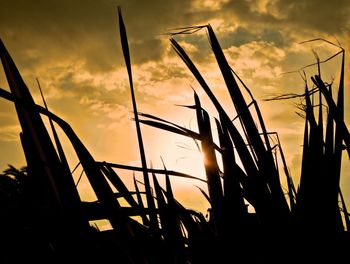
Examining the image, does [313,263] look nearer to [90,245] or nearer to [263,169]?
[263,169]

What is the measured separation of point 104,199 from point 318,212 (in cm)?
37

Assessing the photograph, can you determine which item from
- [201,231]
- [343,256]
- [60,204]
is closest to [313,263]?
[343,256]

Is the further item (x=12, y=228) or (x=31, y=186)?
(x=31, y=186)

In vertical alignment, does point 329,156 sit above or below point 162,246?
above

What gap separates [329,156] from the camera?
2.36 ft

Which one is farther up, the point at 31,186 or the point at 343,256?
the point at 31,186

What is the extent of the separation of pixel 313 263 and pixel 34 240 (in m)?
0.45

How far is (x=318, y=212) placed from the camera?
25.1 inches

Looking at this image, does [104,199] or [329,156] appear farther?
[329,156]

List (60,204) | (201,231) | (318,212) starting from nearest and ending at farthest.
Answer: (60,204) < (318,212) < (201,231)

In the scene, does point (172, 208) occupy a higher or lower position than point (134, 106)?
lower

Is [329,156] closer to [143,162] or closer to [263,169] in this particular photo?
[263,169]

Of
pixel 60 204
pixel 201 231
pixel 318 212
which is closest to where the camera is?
pixel 60 204

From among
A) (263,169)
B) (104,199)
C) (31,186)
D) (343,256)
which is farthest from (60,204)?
(343,256)
